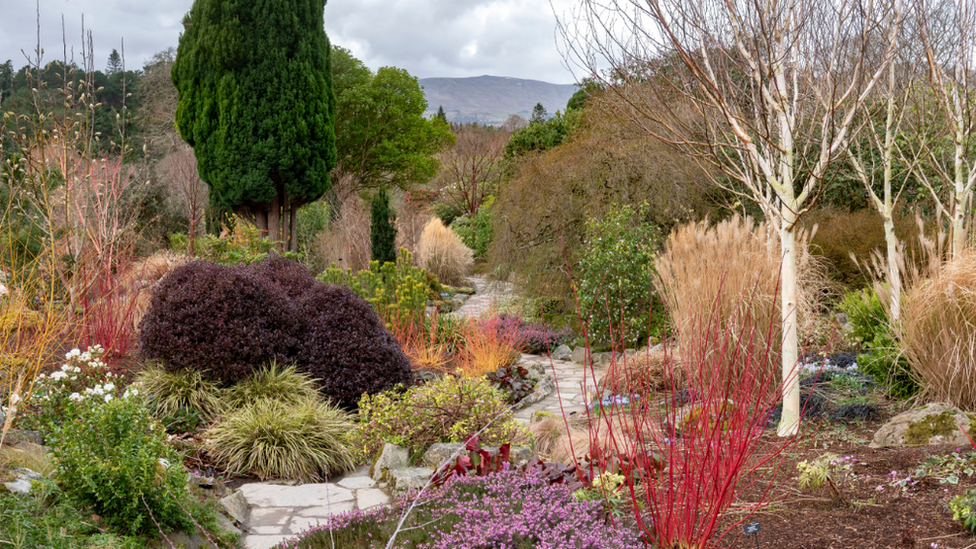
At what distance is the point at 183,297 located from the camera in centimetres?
483

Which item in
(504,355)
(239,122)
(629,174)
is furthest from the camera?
(239,122)

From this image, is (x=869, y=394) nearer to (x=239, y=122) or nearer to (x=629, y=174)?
(x=629, y=174)

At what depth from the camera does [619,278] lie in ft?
24.9

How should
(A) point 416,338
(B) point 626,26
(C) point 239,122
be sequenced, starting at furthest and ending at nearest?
(C) point 239,122
(A) point 416,338
(B) point 626,26

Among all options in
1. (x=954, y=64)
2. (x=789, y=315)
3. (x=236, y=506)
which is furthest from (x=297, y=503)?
(x=954, y=64)

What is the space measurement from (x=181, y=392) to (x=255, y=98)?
820cm

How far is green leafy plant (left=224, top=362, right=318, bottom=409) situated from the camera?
4.69m

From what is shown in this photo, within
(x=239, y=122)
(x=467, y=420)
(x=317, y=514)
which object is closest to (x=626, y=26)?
(x=467, y=420)

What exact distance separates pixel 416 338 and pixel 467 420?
319cm

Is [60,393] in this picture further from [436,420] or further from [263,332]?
[436,420]

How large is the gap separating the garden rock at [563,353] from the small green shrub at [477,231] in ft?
24.3

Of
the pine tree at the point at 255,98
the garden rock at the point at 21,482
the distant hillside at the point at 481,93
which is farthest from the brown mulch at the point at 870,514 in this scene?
the distant hillside at the point at 481,93

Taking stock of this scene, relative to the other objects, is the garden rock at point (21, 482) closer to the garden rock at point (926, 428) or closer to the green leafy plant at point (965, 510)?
the green leafy plant at point (965, 510)

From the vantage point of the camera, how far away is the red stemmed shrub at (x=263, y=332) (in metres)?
4.73
